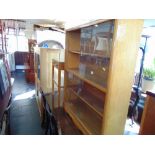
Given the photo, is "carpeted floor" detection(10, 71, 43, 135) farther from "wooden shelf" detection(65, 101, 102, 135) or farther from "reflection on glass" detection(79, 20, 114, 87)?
"reflection on glass" detection(79, 20, 114, 87)

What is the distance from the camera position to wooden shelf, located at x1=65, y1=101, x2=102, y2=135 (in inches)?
64.0

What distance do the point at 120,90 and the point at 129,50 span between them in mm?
352

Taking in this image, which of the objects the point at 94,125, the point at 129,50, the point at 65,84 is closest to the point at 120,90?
the point at 129,50

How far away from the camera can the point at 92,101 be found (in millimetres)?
1820

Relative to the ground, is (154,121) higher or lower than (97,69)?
lower

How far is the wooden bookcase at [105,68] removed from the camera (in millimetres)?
1128

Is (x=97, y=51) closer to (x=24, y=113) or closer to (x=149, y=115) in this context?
(x=149, y=115)

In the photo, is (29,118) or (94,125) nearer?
(94,125)

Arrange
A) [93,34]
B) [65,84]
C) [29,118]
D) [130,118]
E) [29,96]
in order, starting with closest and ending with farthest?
1. [93,34]
2. [65,84]
3. [130,118]
4. [29,118]
5. [29,96]

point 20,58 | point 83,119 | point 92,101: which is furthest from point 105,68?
point 20,58

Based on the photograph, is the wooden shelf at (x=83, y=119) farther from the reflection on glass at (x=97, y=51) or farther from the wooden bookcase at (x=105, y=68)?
the reflection on glass at (x=97, y=51)
